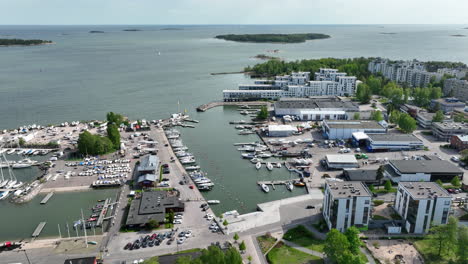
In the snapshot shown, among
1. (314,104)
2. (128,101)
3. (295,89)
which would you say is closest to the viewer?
(314,104)

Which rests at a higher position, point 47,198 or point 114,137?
point 114,137

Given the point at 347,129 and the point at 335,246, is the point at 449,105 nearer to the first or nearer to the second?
the point at 347,129

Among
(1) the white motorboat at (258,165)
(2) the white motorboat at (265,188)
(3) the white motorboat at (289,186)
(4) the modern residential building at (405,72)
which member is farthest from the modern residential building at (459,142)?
Result: (4) the modern residential building at (405,72)

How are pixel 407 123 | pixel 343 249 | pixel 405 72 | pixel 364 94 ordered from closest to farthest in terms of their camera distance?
pixel 343 249 → pixel 407 123 → pixel 364 94 → pixel 405 72

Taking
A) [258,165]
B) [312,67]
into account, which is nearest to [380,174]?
[258,165]


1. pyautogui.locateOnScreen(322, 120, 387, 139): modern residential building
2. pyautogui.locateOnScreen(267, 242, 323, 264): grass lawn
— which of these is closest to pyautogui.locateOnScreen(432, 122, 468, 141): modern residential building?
pyautogui.locateOnScreen(322, 120, 387, 139): modern residential building

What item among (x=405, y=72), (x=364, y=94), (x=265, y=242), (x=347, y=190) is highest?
(x=405, y=72)

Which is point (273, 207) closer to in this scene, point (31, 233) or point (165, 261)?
point (165, 261)

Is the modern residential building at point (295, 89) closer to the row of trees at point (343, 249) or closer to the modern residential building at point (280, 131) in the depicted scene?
the modern residential building at point (280, 131)
